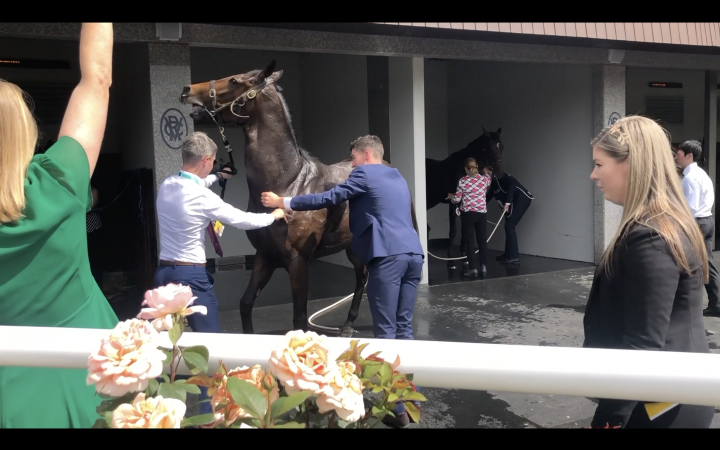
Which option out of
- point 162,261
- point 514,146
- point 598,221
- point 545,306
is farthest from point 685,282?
point 514,146

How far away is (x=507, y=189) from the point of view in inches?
420

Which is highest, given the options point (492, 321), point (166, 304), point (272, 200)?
point (272, 200)

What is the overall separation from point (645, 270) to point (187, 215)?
9.38 feet

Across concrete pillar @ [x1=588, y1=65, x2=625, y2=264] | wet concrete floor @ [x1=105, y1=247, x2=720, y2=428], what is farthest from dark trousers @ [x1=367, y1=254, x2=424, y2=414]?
concrete pillar @ [x1=588, y1=65, x2=625, y2=264]

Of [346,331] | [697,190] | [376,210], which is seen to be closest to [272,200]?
[376,210]

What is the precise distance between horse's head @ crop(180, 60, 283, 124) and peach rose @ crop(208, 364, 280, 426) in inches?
163

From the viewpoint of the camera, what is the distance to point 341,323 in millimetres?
6773

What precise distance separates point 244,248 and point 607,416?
10201 mm

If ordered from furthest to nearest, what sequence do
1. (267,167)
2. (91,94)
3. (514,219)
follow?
(514,219) < (267,167) < (91,94)

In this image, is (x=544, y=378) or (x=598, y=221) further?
(x=598, y=221)

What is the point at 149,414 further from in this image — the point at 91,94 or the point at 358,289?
the point at 358,289
